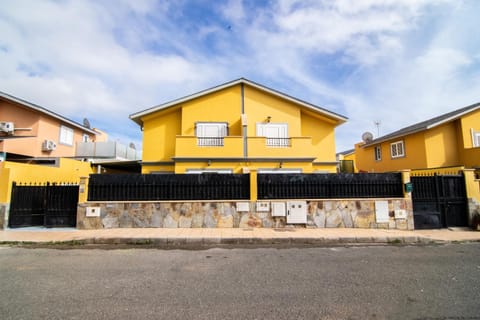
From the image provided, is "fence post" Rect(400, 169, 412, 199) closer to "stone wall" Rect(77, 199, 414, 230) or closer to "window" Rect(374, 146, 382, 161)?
"stone wall" Rect(77, 199, 414, 230)

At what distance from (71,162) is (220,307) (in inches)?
630

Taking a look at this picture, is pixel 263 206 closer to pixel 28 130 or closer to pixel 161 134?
pixel 161 134

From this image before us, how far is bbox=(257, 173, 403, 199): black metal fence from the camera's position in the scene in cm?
930

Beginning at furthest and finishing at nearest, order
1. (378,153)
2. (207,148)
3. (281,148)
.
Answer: (378,153)
(281,148)
(207,148)

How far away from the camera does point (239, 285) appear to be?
413cm

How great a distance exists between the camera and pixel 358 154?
24.3 metres

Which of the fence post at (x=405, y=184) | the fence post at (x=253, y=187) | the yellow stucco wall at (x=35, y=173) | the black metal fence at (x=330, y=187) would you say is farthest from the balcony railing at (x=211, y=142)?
the fence post at (x=405, y=184)

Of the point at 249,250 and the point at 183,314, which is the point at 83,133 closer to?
the point at 249,250

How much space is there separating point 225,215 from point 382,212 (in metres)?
6.30

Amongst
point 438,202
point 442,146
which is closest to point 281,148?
point 438,202

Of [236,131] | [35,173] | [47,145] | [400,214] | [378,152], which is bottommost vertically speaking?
[400,214]

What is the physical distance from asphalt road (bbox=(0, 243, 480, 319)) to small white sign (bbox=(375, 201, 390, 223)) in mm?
2628

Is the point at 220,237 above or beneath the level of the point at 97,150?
beneath

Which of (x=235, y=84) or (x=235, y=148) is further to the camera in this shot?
(x=235, y=84)
